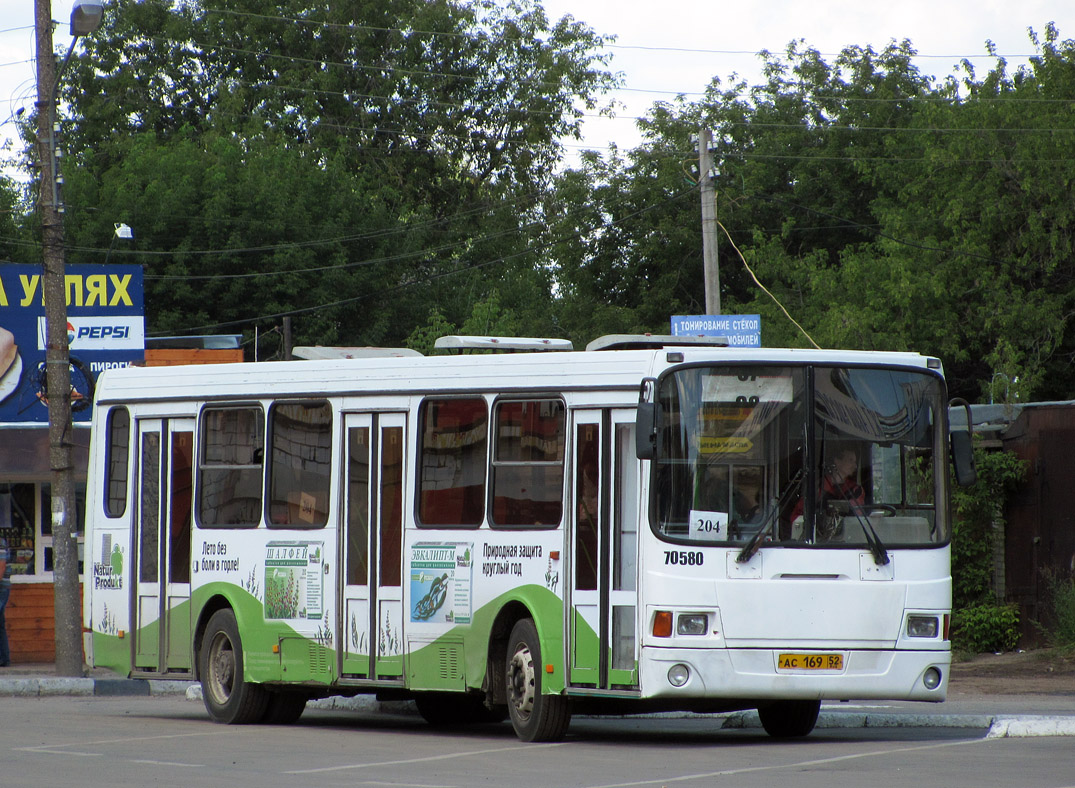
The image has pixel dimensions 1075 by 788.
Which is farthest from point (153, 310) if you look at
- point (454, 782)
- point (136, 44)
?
point (454, 782)

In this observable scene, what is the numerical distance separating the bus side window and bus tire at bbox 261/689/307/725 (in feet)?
7.27

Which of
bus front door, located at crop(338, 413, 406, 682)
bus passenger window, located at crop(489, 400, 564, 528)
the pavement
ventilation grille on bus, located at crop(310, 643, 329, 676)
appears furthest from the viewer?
ventilation grille on bus, located at crop(310, 643, 329, 676)

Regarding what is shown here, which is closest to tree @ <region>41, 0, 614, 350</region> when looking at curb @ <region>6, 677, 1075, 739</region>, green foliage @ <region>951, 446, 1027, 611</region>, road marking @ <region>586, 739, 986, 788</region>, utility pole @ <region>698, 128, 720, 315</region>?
utility pole @ <region>698, 128, 720, 315</region>

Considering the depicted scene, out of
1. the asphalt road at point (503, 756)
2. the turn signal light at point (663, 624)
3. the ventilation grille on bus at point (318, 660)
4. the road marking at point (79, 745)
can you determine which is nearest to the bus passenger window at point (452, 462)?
the ventilation grille on bus at point (318, 660)

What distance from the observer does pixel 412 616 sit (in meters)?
12.7

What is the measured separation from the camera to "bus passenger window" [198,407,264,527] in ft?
46.3

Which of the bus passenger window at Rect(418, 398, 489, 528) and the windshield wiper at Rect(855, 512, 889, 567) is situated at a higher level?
the bus passenger window at Rect(418, 398, 489, 528)

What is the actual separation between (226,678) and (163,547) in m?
1.30

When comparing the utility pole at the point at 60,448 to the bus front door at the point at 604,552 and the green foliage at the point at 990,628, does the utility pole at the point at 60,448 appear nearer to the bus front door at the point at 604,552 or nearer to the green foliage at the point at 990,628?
the bus front door at the point at 604,552

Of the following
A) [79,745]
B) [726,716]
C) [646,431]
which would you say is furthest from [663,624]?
[79,745]

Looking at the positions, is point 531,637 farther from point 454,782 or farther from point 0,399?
point 0,399

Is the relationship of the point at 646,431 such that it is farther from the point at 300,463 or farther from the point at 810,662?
the point at 300,463

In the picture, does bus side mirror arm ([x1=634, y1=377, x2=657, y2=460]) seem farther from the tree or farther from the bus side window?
the tree

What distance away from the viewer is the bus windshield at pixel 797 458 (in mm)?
11133
